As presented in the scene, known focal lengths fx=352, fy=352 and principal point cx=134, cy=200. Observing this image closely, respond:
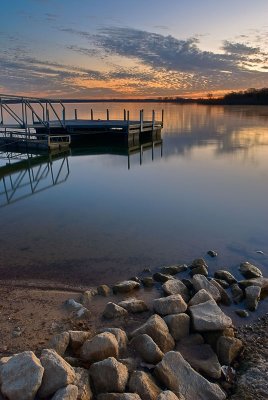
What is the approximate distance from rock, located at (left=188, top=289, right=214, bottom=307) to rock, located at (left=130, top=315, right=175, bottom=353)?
2.60ft

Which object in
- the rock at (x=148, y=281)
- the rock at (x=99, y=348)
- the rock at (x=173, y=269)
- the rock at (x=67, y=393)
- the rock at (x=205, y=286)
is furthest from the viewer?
the rock at (x=173, y=269)

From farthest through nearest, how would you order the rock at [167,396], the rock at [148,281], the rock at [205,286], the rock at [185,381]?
1. the rock at [148,281]
2. the rock at [205,286]
3. the rock at [185,381]
4. the rock at [167,396]

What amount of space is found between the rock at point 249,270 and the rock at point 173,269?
1.01 meters

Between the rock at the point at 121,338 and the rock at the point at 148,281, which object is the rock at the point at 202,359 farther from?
the rock at the point at 148,281

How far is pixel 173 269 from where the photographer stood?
6.27 metres

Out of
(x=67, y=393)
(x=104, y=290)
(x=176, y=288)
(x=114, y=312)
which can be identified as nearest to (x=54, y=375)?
(x=67, y=393)

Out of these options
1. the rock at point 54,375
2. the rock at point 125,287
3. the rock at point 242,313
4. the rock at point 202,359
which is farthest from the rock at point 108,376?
the rock at point 242,313

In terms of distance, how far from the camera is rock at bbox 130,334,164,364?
381cm

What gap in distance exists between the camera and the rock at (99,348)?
3736 mm

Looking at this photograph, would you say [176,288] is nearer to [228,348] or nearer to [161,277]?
[161,277]

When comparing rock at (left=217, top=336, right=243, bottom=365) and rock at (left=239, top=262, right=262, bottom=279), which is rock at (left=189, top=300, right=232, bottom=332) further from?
rock at (left=239, top=262, right=262, bottom=279)

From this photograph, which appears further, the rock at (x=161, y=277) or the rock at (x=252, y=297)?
the rock at (x=161, y=277)

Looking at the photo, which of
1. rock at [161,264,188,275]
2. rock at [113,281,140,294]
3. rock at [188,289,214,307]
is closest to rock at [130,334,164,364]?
rock at [188,289,214,307]

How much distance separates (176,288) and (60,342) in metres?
2.11
